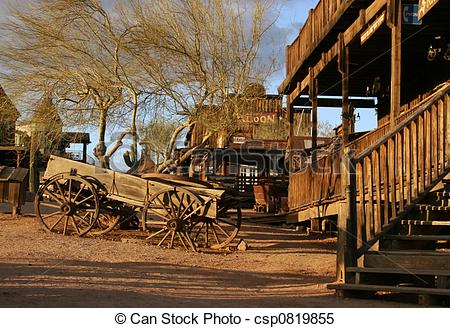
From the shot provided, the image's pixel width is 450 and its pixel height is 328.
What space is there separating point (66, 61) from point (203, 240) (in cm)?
640

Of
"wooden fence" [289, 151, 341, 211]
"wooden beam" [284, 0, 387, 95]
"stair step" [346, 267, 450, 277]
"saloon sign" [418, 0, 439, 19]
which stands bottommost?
"stair step" [346, 267, 450, 277]

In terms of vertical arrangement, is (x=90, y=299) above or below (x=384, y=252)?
below

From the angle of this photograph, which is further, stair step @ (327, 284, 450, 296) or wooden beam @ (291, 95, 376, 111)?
wooden beam @ (291, 95, 376, 111)

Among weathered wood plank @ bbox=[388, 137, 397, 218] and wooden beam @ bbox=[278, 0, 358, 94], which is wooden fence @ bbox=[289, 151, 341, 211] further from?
weathered wood plank @ bbox=[388, 137, 397, 218]

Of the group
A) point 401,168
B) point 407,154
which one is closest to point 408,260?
point 401,168

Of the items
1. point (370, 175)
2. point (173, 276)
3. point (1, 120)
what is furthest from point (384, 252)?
point (1, 120)

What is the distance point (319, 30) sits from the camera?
15.1 m

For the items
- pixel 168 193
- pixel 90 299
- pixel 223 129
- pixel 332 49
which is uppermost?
pixel 332 49

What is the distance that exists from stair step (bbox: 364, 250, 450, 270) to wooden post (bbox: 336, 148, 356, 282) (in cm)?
20

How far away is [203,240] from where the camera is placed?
15.0 meters

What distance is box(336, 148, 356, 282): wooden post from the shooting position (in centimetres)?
790

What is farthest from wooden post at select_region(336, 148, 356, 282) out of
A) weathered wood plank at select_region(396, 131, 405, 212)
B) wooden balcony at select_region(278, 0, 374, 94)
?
wooden balcony at select_region(278, 0, 374, 94)

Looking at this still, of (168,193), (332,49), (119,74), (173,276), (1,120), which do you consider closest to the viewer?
(173,276)

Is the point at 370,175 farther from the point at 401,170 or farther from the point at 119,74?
the point at 119,74
